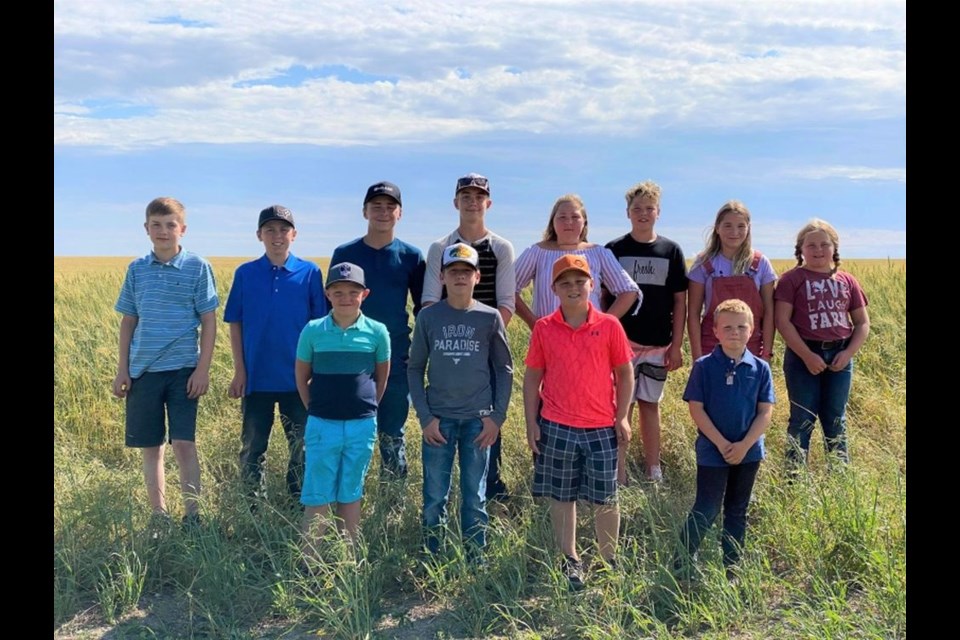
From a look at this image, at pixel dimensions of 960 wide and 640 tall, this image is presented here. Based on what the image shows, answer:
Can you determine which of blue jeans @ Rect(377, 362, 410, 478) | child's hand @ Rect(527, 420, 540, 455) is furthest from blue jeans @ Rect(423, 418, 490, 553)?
blue jeans @ Rect(377, 362, 410, 478)

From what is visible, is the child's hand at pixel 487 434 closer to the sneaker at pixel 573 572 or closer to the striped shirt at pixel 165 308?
the sneaker at pixel 573 572

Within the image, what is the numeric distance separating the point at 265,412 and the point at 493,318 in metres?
1.73

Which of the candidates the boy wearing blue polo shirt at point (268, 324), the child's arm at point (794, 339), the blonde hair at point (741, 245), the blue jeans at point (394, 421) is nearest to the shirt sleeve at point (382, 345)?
the blue jeans at point (394, 421)

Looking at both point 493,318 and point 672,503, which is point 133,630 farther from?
point 672,503

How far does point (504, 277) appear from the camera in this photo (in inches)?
180

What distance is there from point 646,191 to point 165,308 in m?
3.17

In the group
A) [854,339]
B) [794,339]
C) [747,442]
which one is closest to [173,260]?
[747,442]

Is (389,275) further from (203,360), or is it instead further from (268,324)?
(203,360)

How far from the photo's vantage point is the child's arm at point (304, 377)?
4230 mm

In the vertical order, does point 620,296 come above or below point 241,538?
above

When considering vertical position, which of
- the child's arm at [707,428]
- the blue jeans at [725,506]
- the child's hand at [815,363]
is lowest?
the blue jeans at [725,506]

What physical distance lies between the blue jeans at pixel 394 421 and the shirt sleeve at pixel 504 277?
2.61ft

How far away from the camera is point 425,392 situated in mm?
4195
